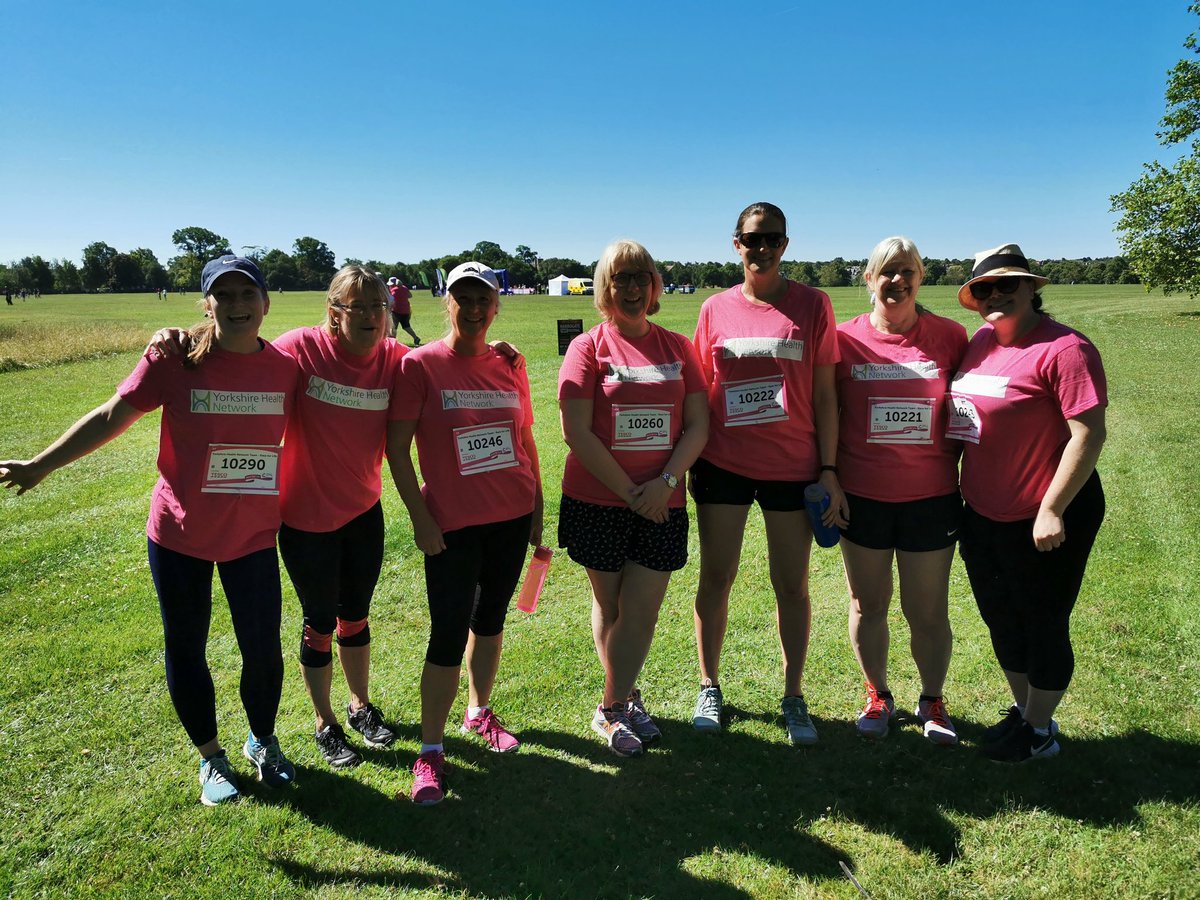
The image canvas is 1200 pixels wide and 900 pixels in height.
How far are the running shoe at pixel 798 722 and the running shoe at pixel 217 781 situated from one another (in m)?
2.60

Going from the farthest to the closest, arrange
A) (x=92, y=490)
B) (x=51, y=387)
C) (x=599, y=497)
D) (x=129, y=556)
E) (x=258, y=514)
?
(x=51, y=387) < (x=92, y=490) < (x=129, y=556) < (x=599, y=497) < (x=258, y=514)

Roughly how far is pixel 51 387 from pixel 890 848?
18639mm

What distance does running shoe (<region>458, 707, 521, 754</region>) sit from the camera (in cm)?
344

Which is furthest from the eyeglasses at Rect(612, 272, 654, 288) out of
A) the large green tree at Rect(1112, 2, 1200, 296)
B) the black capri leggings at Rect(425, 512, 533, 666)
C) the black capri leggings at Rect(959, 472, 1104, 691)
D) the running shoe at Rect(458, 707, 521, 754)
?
the large green tree at Rect(1112, 2, 1200, 296)

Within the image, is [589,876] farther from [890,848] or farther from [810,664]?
[810,664]

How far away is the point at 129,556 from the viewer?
245 inches

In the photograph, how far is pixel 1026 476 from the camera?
9.94 ft

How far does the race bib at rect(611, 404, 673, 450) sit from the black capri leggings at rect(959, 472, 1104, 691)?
155 cm

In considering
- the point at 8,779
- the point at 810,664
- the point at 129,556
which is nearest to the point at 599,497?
the point at 810,664

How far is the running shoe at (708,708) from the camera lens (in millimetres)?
3574

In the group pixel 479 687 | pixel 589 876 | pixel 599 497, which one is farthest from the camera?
pixel 479 687

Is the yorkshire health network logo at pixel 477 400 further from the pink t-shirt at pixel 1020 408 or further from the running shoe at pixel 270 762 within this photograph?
the pink t-shirt at pixel 1020 408

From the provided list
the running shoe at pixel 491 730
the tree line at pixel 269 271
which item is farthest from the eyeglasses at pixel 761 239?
the tree line at pixel 269 271

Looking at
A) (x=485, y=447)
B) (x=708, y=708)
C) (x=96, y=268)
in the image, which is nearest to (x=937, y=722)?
(x=708, y=708)
